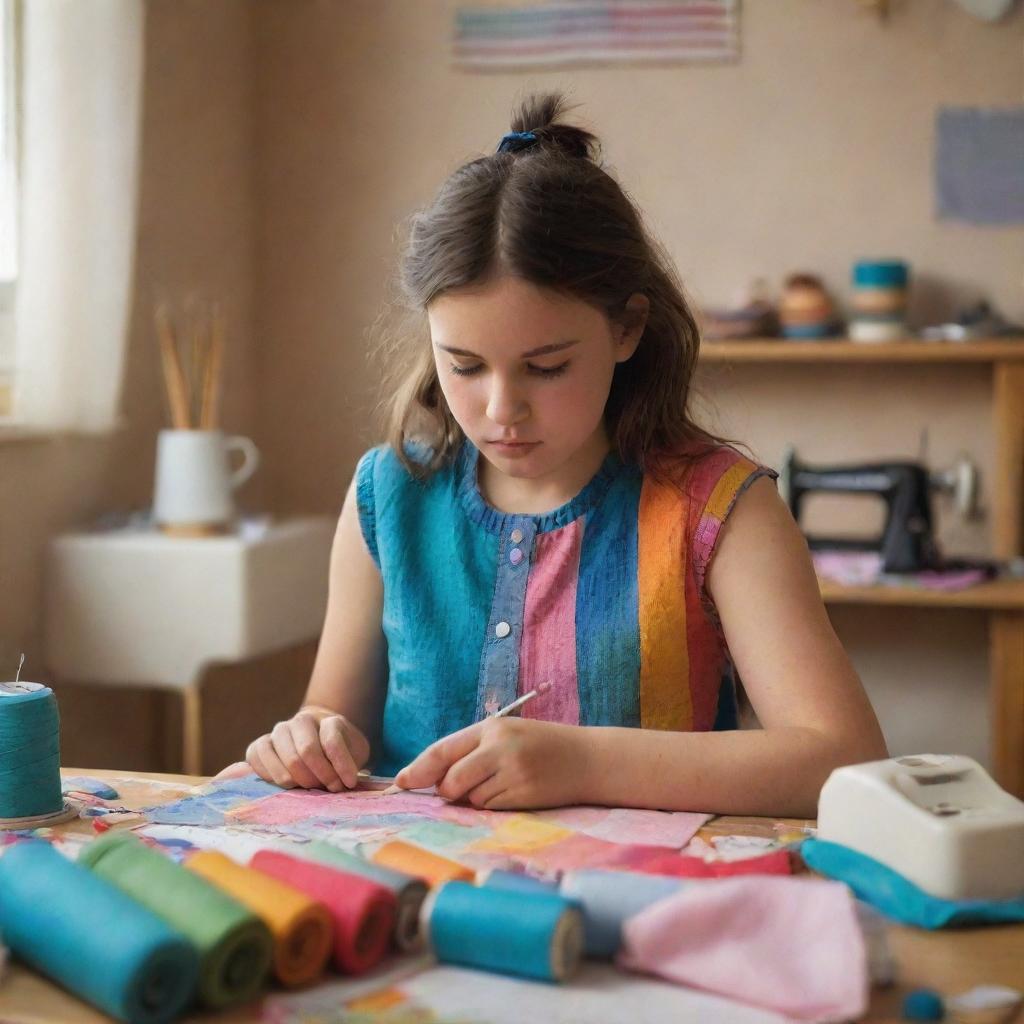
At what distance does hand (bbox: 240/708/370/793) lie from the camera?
1.17 meters

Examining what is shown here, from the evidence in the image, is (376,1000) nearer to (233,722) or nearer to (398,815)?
(398,815)

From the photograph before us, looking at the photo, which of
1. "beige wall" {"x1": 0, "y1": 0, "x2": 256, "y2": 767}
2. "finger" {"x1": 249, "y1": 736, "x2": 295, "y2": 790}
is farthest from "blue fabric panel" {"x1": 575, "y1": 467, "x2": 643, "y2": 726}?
Answer: "beige wall" {"x1": 0, "y1": 0, "x2": 256, "y2": 767}

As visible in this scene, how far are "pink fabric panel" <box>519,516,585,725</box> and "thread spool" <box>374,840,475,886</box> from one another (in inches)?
19.6

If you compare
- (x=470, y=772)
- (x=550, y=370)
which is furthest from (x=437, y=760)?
(x=550, y=370)

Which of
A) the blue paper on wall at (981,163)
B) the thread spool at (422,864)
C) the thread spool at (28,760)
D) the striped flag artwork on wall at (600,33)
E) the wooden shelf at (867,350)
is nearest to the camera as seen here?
the thread spool at (422,864)

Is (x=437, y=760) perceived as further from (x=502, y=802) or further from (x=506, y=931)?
(x=506, y=931)

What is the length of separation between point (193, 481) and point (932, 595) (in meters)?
1.39

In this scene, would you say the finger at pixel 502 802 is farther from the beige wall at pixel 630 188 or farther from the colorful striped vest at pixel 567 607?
the beige wall at pixel 630 188

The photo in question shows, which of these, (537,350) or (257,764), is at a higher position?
(537,350)

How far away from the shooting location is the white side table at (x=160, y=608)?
253 cm

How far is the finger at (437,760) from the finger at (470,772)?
13 mm

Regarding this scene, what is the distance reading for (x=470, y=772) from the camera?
110cm

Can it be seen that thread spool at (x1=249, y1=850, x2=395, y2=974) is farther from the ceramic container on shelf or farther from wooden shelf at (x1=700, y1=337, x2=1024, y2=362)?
the ceramic container on shelf

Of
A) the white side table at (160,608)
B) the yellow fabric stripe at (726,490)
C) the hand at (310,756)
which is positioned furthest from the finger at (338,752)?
the white side table at (160,608)
